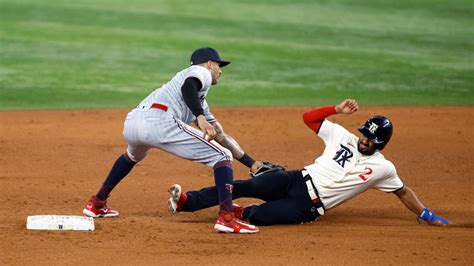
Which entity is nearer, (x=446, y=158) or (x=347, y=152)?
(x=347, y=152)

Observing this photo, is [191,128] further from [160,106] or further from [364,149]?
[364,149]

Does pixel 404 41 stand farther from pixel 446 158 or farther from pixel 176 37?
pixel 446 158

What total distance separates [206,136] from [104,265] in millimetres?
1451

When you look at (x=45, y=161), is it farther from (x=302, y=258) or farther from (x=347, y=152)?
(x=302, y=258)

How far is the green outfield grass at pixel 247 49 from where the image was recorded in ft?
49.8

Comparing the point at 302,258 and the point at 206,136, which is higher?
the point at 206,136

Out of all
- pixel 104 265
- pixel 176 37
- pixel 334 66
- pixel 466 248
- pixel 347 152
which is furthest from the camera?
pixel 176 37

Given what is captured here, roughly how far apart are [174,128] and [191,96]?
33 centimetres

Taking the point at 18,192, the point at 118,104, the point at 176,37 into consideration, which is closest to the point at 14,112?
the point at 118,104

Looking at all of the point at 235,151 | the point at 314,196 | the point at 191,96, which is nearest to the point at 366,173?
the point at 314,196

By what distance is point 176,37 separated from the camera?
18844 mm

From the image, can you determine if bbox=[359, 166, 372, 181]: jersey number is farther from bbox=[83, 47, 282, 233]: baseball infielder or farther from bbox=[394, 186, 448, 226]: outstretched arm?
bbox=[83, 47, 282, 233]: baseball infielder

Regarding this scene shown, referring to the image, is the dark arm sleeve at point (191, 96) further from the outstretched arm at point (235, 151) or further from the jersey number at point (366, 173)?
the jersey number at point (366, 173)

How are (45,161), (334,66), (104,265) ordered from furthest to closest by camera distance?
(334,66), (45,161), (104,265)
